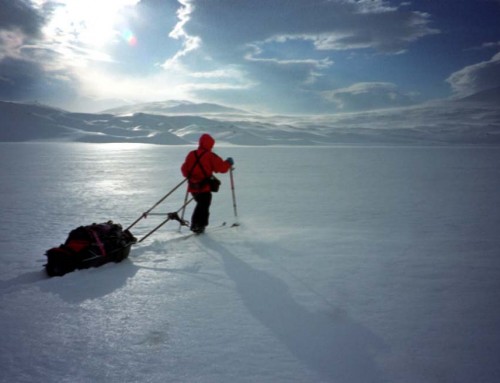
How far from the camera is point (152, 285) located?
3.34 metres

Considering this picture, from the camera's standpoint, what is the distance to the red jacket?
5.36 metres

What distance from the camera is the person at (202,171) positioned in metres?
5.36

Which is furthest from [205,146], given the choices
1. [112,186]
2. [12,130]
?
[12,130]

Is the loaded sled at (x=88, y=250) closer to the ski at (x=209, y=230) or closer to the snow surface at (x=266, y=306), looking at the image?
the snow surface at (x=266, y=306)

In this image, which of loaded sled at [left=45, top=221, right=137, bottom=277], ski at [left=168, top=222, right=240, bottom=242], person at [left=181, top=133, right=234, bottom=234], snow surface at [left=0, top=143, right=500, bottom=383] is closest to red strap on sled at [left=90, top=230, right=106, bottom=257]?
loaded sled at [left=45, top=221, right=137, bottom=277]

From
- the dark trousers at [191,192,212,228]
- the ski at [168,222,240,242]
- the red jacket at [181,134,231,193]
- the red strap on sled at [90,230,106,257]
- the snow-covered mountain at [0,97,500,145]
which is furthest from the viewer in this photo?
the snow-covered mountain at [0,97,500,145]

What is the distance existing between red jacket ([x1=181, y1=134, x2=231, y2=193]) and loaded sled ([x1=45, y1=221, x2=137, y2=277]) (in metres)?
1.56

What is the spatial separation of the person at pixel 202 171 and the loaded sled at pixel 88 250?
151cm

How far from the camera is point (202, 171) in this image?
5.41 meters

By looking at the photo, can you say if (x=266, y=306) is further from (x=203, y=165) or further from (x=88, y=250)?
(x=203, y=165)

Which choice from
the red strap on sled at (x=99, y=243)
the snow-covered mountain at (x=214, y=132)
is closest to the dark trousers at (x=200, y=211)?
the red strap on sled at (x=99, y=243)

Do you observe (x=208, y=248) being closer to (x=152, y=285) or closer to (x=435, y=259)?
(x=152, y=285)

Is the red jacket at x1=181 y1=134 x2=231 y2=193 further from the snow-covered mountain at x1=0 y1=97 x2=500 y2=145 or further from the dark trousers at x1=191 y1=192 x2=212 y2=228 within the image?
the snow-covered mountain at x1=0 y1=97 x2=500 y2=145

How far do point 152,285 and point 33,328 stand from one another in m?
1.06
